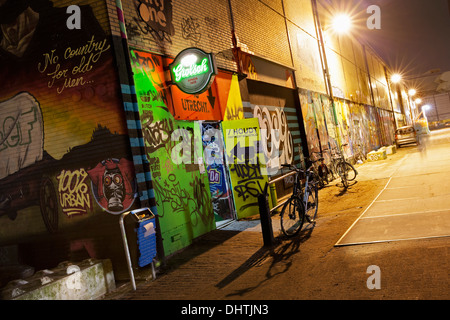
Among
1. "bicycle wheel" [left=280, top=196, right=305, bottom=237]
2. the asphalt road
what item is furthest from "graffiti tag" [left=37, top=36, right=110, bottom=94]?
the asphalt road

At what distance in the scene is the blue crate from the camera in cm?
552

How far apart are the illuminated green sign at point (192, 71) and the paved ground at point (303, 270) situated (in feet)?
10.5

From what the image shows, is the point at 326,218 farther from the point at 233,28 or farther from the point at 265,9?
the point at 265,9

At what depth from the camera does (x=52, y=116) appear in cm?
686

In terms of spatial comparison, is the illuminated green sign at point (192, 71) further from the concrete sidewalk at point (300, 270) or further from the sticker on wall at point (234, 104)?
the concrete sidewalk at point (300, 270)

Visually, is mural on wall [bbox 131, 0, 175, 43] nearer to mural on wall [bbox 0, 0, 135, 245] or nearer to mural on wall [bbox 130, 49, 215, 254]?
mural on wall [bbox 130, 49, 215, 254]

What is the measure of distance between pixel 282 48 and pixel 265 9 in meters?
1.64

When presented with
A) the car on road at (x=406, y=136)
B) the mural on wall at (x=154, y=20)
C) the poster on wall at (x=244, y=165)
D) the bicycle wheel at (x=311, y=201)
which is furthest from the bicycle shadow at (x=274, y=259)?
the car on road at (x=406, y=136)

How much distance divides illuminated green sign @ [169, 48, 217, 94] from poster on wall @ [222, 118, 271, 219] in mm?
1988

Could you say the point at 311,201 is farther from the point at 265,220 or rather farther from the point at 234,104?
the point at 234,104

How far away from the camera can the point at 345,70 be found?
24422 mm

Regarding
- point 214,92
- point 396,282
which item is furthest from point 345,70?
point 396,282

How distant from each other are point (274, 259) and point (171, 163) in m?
2.89
